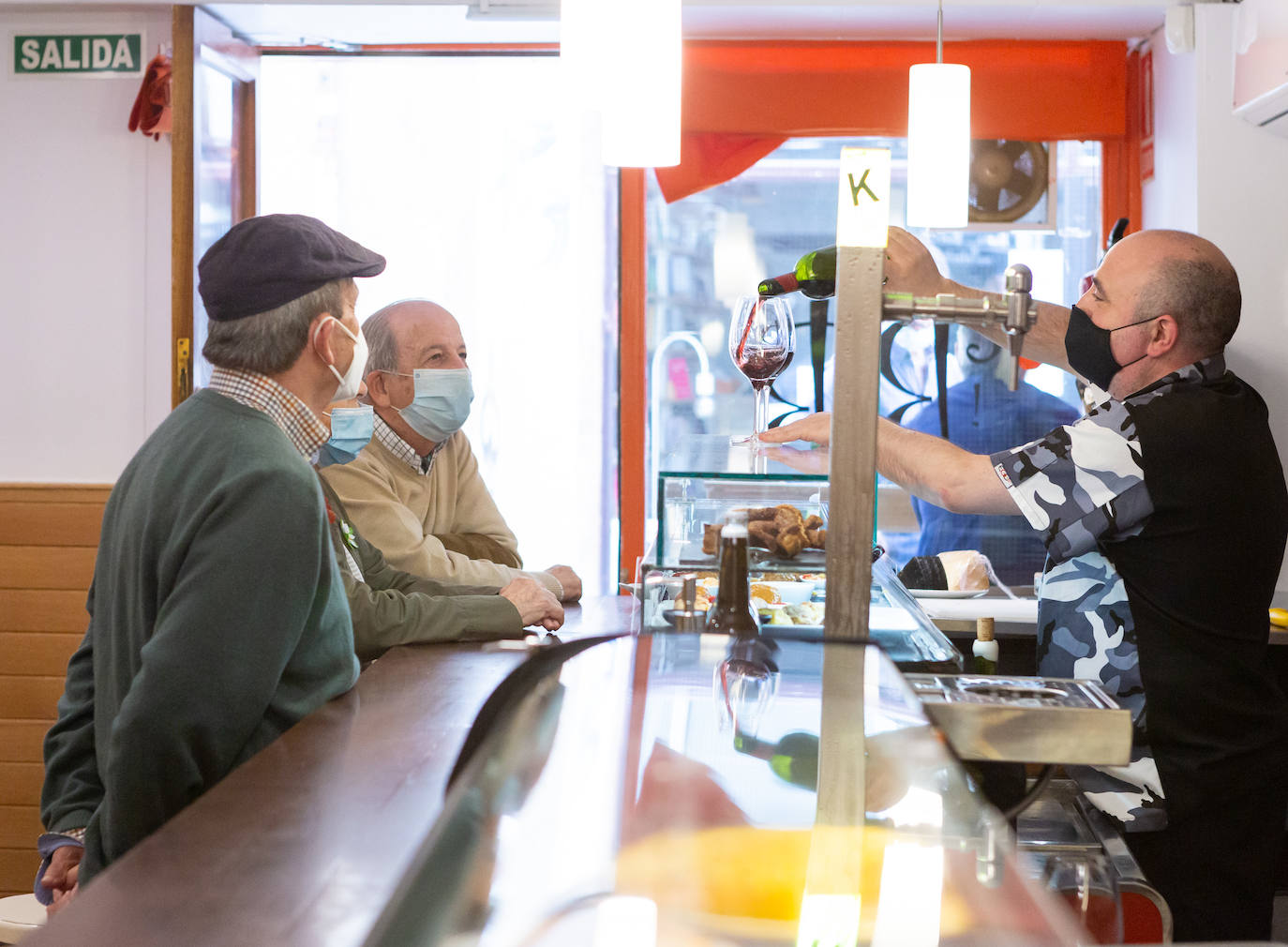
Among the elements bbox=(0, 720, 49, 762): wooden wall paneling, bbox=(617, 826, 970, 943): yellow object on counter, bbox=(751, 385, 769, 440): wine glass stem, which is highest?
bbox=(751, 385, 769, 440): wine glass stem

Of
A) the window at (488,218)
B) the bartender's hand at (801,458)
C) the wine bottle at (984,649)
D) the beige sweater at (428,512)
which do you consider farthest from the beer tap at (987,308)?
the window at (488,218)

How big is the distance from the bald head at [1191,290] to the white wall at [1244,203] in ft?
5.07

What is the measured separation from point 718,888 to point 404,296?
12.2 feet

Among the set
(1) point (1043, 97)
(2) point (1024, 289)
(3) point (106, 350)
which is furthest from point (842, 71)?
(2) point (1024, 289)

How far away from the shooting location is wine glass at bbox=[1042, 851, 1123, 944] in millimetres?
1645

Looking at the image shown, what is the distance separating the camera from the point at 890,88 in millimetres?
4066

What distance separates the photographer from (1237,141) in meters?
3.59

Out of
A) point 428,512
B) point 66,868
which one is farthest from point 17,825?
point 66,868

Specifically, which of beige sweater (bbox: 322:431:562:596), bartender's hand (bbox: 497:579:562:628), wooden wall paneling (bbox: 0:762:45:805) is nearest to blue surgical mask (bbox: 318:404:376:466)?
beige sweater (bbox: 322:431:562:596)

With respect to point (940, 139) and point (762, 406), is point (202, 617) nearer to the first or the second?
point (762, 406)

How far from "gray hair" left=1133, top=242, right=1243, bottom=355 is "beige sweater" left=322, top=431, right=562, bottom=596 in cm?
132

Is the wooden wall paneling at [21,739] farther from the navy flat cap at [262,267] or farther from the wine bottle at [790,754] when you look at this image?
the wine bottle at [790,754]

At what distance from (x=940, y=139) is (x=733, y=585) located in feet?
5.60

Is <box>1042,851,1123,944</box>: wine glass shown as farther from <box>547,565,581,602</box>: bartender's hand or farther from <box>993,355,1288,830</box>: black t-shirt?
<box>547,565,581,602</box>: bartender's hand
